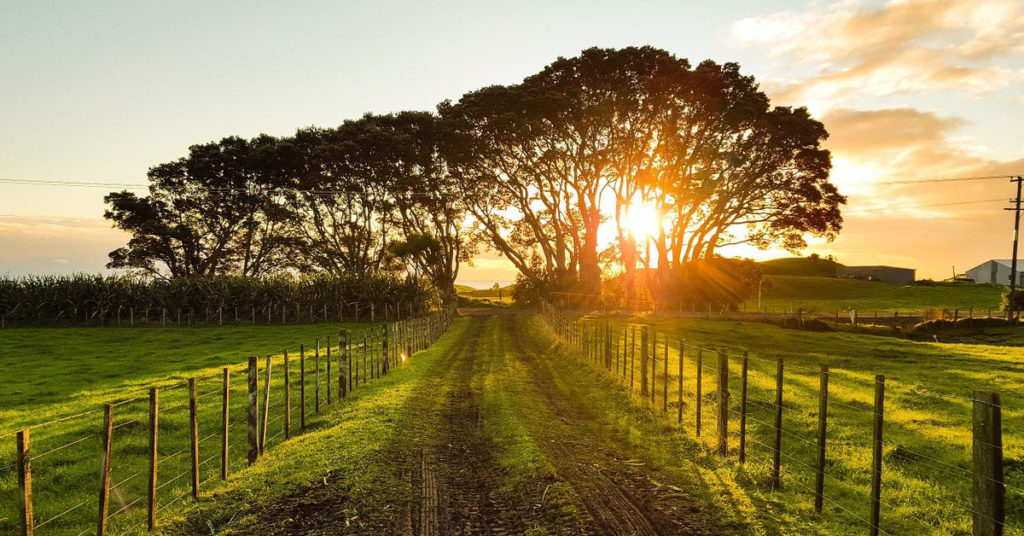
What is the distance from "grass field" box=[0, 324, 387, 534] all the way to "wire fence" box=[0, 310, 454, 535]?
0.04 meters

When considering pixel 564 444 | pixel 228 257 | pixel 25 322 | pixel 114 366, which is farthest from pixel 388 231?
pixel 564 444

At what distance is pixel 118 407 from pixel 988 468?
62.4 ft

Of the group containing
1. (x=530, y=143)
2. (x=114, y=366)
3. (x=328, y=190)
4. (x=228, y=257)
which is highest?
(x=530, y=143)

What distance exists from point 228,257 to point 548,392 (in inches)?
2300

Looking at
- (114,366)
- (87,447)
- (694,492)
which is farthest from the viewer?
(114,366)

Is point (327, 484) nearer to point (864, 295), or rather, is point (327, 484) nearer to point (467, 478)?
point (467, 478)

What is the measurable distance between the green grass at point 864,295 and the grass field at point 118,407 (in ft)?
223

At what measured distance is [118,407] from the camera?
1744 cm

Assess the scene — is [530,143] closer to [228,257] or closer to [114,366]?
[228,257]

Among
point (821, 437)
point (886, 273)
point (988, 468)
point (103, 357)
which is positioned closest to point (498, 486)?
point (821, 437)

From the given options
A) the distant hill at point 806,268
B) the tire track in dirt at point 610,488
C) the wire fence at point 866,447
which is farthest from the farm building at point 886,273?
the tire track in dirt at point 610,488

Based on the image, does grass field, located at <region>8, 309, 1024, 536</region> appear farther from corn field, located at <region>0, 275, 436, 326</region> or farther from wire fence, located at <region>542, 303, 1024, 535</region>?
corn field, located at <region>0, 275, 436, 326</region>

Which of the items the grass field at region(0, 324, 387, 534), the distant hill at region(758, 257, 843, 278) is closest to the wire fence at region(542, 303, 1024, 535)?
the grass field at region(0, 324, 387, 534)

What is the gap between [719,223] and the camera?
195ft
